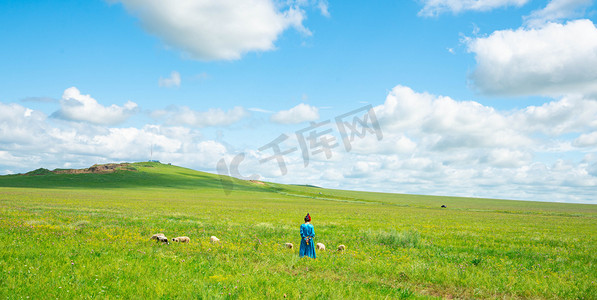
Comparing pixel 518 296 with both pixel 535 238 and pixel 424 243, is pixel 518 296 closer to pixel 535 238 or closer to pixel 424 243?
pixel 424 243

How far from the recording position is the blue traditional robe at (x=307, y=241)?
13.4m

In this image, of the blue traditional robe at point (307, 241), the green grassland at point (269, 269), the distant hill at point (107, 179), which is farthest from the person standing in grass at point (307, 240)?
the distant hill at point (107, 179)

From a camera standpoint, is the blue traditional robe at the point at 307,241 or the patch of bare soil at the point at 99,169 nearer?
the blue traditional robe at the point at 307,241

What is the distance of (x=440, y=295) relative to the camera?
9352mm

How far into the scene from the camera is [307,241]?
44.3ft

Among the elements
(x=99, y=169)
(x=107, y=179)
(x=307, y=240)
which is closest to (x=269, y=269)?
(x=307, y=240)

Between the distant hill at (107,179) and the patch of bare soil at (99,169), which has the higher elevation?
the patch of bare soil at (99,169)

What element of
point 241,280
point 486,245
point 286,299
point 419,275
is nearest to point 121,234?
point 241,280

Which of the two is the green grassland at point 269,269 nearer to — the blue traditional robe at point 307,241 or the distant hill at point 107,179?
the blue traditional robe at point 307,241

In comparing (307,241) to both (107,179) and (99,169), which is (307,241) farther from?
(99,169)

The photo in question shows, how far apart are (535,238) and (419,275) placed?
16755 mm

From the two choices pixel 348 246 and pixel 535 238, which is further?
pixel 535 238

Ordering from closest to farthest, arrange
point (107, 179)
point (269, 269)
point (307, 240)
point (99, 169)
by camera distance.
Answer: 1. point (269, 269)
2. point (307, 240)
3. point (107, 179)
4. point (99, 169)

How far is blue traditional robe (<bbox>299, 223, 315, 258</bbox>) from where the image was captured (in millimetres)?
13391
